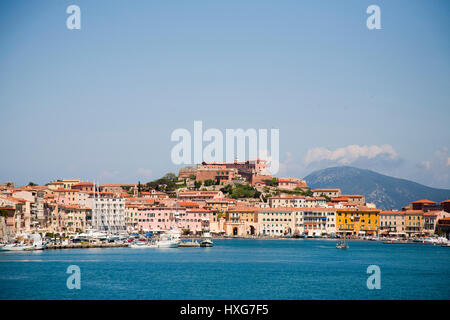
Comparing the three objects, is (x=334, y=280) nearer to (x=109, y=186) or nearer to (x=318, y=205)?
(x=318, y=205)

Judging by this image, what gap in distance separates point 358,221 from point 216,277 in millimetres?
48766

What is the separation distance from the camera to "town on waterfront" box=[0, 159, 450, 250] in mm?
68375

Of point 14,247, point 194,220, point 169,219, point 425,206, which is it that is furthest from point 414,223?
point 14,247

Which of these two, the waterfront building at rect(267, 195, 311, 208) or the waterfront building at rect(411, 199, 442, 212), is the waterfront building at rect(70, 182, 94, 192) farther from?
the waterfront building at rect(411, 199, 442, 212)

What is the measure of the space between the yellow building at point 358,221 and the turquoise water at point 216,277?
104 ft

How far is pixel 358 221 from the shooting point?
79500mm

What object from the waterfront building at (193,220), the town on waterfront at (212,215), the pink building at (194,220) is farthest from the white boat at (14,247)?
the pink building at (194,220)

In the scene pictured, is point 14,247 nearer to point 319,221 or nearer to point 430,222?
point 319,221

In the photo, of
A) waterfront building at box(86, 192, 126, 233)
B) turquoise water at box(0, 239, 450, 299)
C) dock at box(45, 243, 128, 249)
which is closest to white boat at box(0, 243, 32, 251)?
turquoise water at box(0, 239, 450, 299)

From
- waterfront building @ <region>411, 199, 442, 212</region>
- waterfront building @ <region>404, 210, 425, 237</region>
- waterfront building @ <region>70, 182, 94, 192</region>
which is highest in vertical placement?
waterfront building @ <region>70, 182, 94, 192</region>
